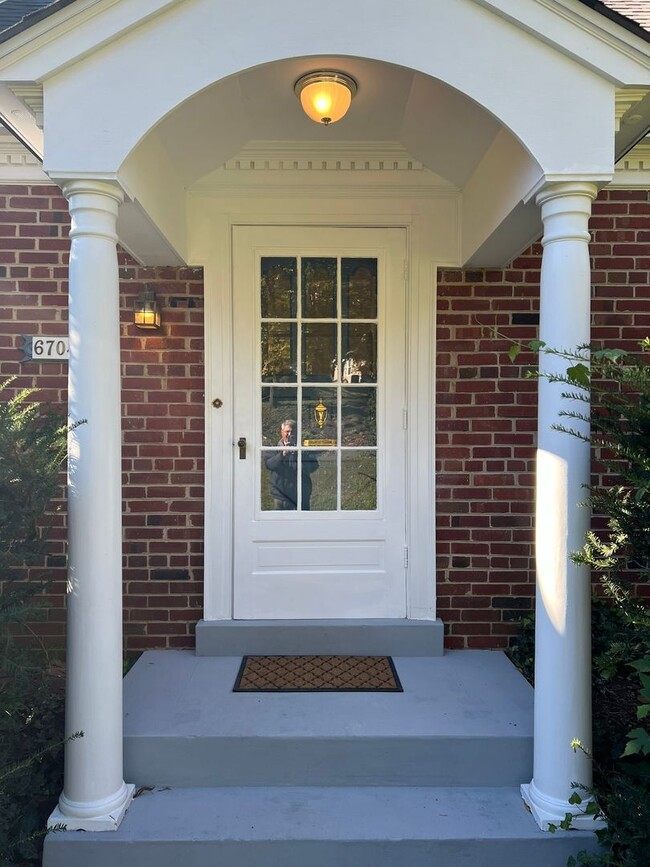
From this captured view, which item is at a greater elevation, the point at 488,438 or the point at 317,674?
the point at 488,438

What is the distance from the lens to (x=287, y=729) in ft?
8.43

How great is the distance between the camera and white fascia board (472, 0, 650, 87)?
2.16 m

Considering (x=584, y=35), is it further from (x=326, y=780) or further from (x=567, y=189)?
(x=326, y=780)

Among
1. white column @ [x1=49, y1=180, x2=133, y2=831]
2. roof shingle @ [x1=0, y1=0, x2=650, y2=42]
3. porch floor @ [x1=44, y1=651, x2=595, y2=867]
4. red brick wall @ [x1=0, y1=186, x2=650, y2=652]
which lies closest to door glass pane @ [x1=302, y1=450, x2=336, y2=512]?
red brick wall @ [x1=0, y1=186, x2=650, y2=652]

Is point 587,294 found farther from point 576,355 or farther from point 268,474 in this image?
point 268,474

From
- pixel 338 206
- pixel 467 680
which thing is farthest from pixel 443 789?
pixel 338 206

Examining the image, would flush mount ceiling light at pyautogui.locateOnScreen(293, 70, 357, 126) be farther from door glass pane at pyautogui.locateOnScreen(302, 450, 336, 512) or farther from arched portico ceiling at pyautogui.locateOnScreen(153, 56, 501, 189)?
door glass pane at pyautogui.locateOnScreen(302, 450, 336, 512)

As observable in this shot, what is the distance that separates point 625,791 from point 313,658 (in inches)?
64.1

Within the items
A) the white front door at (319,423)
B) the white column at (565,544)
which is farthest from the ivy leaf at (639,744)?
the white front door at (319,423)

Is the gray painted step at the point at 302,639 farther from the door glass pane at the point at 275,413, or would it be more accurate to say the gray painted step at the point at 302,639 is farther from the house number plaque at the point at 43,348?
Answer: the house number plaque at the point at 43,348

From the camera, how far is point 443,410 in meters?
3.48

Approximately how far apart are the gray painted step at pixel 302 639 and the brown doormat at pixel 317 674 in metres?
0.04

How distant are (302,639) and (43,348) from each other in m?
2.21

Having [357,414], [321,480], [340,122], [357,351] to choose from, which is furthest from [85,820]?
[340,122]
